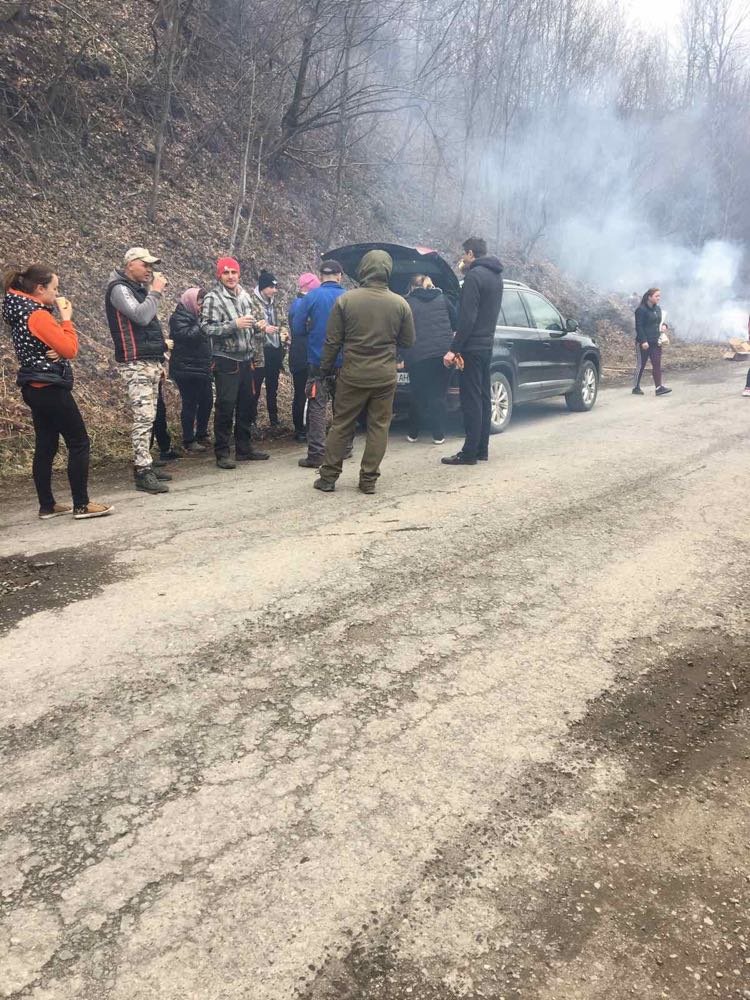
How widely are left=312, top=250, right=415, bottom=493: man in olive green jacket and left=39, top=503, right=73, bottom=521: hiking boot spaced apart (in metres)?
2.01

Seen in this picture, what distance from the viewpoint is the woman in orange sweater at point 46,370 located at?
4973 millimetres

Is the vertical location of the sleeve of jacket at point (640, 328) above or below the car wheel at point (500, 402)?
above

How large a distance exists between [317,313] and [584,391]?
551 cm

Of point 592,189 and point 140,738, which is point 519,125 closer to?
point 592,189

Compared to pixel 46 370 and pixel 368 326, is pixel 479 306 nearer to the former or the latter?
pixel 368 326

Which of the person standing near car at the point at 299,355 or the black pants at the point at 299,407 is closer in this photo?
the person standing near car at the point at 299,355

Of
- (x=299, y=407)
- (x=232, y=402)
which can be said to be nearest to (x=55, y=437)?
(x=232, y=402)

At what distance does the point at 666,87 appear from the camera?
30188mm

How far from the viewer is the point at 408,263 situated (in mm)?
8500

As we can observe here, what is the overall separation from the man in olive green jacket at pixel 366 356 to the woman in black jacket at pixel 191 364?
171 centimetres

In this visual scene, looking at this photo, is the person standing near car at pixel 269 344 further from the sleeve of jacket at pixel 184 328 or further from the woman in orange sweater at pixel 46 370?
the woman in orange sweater at pixel 46 370

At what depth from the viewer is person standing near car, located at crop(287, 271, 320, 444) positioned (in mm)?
7566

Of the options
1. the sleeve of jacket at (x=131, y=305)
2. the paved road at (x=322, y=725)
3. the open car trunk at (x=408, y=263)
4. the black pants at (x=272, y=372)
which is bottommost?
the paved road at (x=322, y=725)

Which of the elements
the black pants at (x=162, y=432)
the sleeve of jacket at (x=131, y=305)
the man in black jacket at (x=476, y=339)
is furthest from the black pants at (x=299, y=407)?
the sleeve of jacket at (x=131, y=305)
